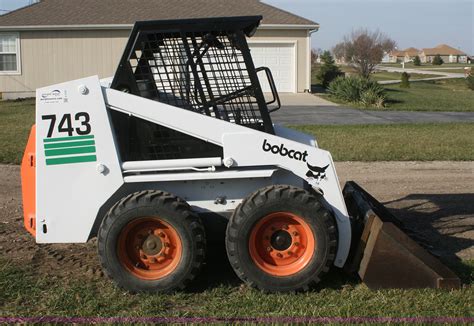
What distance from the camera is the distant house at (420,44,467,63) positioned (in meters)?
149

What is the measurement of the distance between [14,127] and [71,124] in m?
12.4

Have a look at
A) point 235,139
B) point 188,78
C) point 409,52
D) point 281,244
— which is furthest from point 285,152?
point 409,52

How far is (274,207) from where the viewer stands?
4781 millimetres

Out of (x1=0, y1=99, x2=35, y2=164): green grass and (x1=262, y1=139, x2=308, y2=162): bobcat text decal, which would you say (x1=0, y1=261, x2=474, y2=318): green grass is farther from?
(x1=0, y1=99, x2=35, y2=164): green grass

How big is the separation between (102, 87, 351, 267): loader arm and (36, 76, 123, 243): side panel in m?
0.19

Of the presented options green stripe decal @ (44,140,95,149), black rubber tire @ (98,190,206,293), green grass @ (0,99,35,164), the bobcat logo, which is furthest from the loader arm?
green grass @ (0,99,35,164)

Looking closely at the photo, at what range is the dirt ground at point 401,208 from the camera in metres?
5.93

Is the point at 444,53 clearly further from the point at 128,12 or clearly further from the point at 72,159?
the point at 72,159

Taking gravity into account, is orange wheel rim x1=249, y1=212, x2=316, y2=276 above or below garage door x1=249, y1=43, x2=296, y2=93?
below

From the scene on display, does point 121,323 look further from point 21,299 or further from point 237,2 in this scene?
point 237,2

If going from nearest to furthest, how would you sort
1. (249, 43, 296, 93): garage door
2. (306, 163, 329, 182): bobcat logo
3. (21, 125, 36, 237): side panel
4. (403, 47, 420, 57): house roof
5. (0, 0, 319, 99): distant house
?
(306, 163, 329, 182): bobcat logo, (21, 125, 36, 237): side panel, (0, 0, 319, 99): distant house, (249, 43, 296, 93): garage door, (403, 47, 420, 57): house roof

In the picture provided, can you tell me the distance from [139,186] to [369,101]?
20.4 m

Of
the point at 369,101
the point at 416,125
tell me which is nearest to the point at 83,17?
the point at 369,101

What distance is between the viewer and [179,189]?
5066 mm
